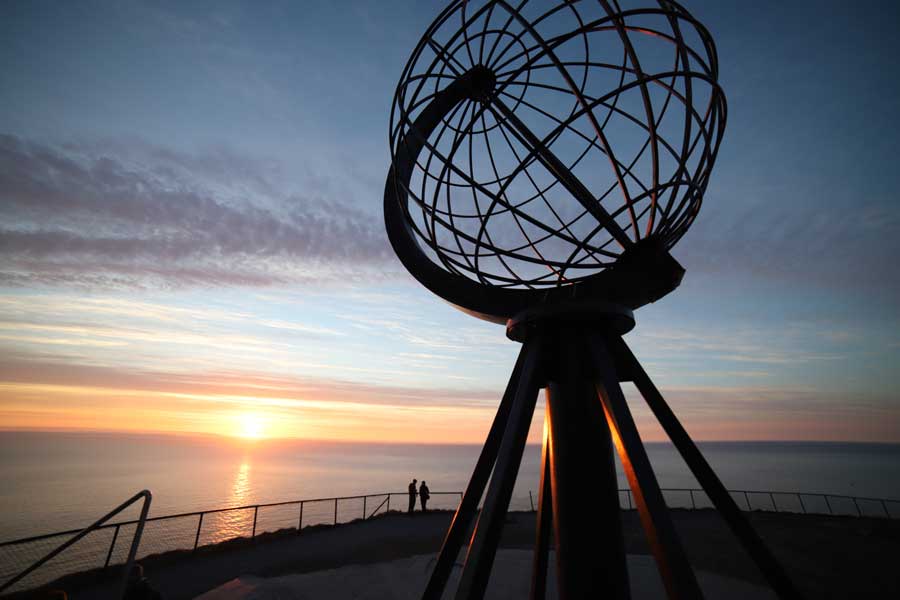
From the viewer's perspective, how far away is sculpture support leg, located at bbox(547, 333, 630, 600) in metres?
4.02

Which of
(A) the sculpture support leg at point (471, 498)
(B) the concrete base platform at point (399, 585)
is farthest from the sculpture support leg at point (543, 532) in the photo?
(B) the concrete base platform at point (399, 585)

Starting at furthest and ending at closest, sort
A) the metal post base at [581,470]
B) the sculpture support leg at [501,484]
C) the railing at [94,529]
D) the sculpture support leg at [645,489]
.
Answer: the railing at [94,529], the metal post base at [581,470], the sculpture support leg at [501,484], the sculpture support leg at [645,489]

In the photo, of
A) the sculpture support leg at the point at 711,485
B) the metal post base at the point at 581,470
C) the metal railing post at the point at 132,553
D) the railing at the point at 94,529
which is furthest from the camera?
the metal railing post at the point at 132,553

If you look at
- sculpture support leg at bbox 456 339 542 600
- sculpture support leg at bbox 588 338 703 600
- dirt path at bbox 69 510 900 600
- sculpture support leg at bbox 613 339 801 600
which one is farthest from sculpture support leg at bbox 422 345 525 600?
dirt path at bbox 69 510 900 600

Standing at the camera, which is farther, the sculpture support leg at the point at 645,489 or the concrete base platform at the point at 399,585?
the concrete base platform at the point at 399,585

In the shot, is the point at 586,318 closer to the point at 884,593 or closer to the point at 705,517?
the point at 884,593

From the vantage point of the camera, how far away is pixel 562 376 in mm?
4738

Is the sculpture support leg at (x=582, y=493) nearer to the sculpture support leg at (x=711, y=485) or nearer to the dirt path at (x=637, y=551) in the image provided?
the sculpture support leg at (x=711, y=485)

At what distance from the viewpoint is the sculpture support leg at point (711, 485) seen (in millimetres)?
3805

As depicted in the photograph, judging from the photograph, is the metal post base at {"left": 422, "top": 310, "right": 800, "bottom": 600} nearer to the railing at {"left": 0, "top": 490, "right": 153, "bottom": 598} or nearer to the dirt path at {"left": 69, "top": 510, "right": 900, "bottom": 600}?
the railing at {"left": 0, "top": 490, "right": 153, "bottom": 598}

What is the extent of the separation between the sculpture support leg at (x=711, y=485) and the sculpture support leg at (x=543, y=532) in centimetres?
111

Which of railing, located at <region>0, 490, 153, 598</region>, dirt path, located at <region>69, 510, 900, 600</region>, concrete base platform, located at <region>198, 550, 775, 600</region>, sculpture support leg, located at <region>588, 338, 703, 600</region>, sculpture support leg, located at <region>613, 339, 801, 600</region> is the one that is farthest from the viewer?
dirt path, located at <region>69, 510, 900, 600</region>

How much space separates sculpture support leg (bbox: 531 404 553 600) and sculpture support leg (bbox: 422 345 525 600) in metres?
0.54

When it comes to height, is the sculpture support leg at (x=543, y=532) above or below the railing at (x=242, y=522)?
above
